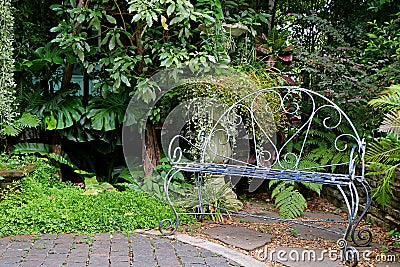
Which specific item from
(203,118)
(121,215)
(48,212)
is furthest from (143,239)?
(203,118)

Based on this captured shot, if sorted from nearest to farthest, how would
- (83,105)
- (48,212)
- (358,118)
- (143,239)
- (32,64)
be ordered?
1. (143,239)
2. (48,212)
3. (358,118)
4. (32,64)
5. (83,105)

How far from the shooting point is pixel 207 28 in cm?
421

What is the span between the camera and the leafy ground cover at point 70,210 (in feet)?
11.1

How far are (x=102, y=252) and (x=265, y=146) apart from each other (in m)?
2.25

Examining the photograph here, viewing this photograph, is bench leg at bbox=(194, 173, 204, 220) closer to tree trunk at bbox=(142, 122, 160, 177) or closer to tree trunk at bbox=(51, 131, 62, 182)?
tree trunk at bbox=(142, 122, 160, 177)

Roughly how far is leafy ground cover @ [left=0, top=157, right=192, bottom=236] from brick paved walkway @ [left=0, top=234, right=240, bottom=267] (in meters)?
0.12

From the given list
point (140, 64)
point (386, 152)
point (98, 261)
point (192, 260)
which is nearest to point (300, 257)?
point (192, 260)

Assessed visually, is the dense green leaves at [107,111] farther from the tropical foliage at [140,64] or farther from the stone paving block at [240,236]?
the stone paving block at [240,236]

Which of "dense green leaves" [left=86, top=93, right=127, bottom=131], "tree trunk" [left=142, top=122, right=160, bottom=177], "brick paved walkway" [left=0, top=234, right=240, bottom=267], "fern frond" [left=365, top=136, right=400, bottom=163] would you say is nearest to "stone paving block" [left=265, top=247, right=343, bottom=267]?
"brick paved walkway" [left=0, top=234, right=240, bottom=267]

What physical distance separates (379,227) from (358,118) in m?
1.04

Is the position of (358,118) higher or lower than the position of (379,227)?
higher

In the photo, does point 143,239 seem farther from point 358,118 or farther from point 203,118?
point 358,118

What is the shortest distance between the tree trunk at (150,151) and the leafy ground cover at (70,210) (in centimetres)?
46

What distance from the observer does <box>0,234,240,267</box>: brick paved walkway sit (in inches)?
109
